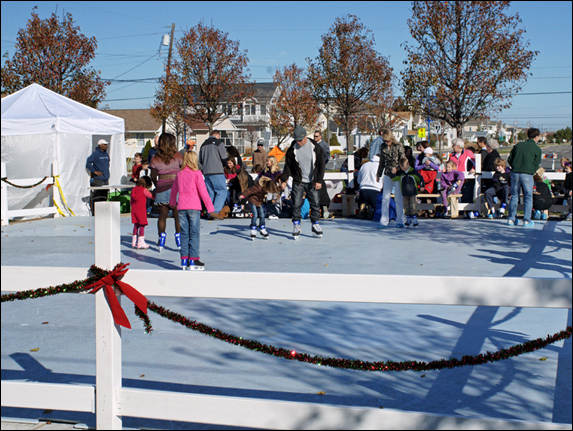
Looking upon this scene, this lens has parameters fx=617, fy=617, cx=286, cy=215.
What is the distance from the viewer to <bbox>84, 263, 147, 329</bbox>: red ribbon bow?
3.10 metres

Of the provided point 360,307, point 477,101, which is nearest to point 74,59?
point 477,101

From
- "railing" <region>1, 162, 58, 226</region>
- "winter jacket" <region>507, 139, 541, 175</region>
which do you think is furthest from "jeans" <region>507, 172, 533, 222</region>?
"railing" <region>1, 162, 58, 226</region>

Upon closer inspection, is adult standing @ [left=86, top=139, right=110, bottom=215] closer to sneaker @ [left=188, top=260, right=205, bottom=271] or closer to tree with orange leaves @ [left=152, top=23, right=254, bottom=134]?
sneaker @ [left=188, top=260, right=205, bottom=271]

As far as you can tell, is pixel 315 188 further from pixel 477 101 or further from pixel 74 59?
pixel 74 59

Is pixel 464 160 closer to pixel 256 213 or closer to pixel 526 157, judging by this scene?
pixel 526 157

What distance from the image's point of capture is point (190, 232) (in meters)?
8.33

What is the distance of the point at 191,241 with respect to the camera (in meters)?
8.34

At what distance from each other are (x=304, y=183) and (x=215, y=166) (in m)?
3.04

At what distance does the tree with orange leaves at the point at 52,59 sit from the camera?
31.0 metres

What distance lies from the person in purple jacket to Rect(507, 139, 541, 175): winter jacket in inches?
88.3

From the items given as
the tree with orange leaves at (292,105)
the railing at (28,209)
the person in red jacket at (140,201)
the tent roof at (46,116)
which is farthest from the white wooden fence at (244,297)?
the tree with orange leaves at (292,105)

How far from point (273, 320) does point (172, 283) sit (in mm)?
3251

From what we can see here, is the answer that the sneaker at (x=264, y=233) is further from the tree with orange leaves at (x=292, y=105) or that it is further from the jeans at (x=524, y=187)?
the tree with orange leaves at (x=292, y=105)

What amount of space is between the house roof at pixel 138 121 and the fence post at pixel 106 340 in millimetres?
74093
